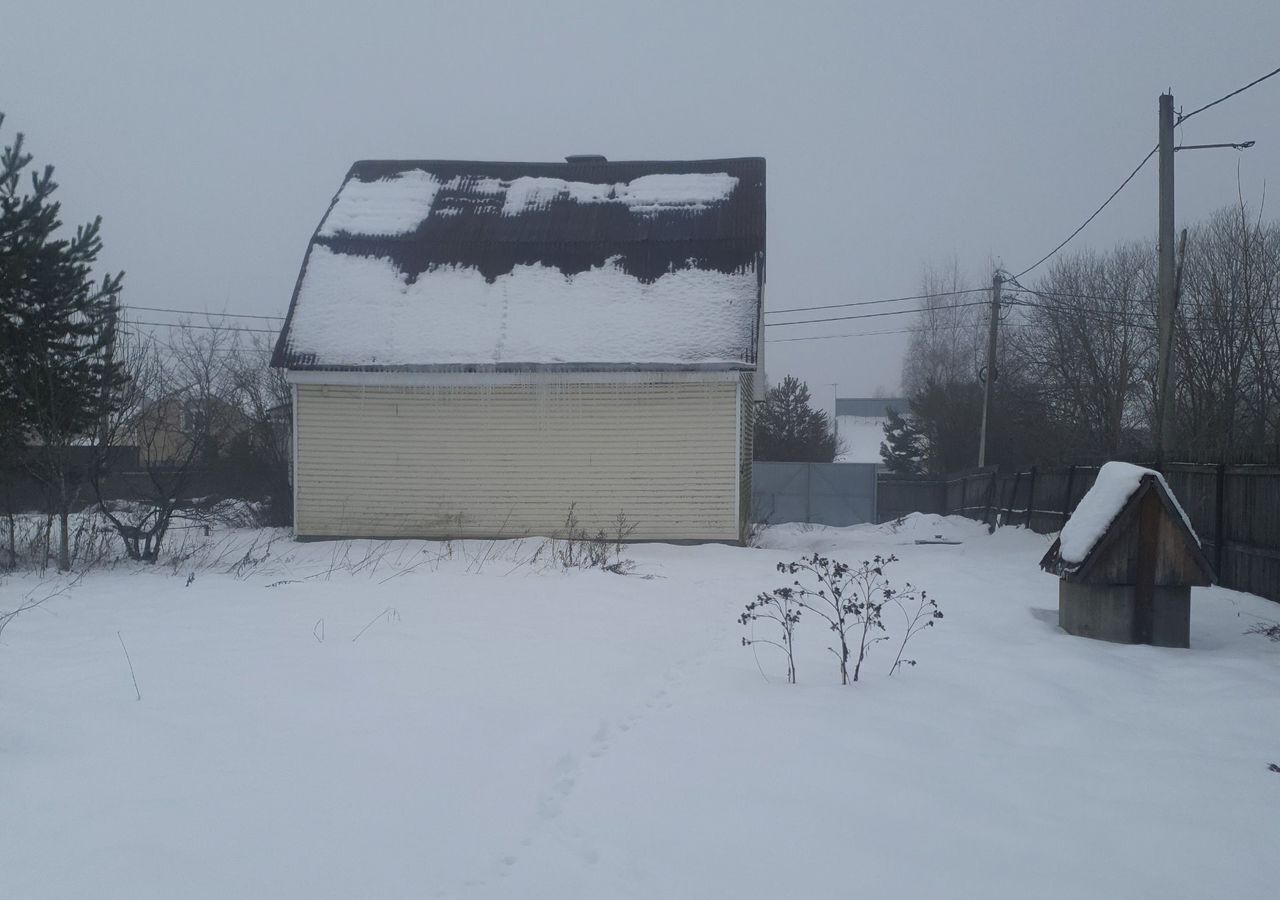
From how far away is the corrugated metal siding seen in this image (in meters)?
16.0

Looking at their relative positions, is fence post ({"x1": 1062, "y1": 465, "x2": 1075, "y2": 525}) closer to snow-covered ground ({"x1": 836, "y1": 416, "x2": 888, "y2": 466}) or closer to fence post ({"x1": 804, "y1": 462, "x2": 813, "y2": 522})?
fence post ({"x1": 804, "y1": 462, "x2": 813, "y2": 522})

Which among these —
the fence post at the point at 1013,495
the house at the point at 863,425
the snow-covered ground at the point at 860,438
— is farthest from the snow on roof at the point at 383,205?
the snow-covered ground at the point at 860,438

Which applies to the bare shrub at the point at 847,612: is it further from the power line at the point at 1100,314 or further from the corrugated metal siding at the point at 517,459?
the power line at the point at 1100,314

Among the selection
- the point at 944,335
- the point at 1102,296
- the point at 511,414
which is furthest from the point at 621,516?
the point at 944,335

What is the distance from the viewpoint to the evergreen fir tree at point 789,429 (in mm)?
36031

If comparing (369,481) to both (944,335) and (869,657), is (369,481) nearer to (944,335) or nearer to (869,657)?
(869,657)

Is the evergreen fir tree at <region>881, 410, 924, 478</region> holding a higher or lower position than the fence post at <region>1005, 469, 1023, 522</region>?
higher

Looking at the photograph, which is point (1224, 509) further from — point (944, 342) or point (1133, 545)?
point (944, 342)

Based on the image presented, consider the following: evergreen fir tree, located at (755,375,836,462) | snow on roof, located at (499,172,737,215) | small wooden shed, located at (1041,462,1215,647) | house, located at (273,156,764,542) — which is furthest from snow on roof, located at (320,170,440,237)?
evergreen fir tree, located at (755,375,836,462)

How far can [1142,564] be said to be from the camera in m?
8.07

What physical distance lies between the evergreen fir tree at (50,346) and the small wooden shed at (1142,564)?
38.6ft

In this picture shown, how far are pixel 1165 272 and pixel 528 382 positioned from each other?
954 cm

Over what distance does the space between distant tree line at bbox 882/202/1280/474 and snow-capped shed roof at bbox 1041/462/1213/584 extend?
3175 mm

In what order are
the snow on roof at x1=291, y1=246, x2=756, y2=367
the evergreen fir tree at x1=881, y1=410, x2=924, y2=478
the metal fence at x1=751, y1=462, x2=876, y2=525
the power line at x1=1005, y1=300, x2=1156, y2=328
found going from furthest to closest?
the evergreen fir tree at x1=881, y1=410, x2=924, y2=478 → the metal fence at x1=751, y1=462, x2=876, y2=525 → the power line at x1=1005, y1=300, x2=1156, y2=328 → the snow on roof at x1=291, y1=246, x2=756, y2=367
